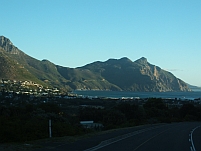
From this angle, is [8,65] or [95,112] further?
[8,65]

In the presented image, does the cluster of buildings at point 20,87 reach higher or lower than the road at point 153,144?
higher

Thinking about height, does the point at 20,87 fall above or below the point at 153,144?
above

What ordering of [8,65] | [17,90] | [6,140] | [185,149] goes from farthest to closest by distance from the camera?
[8,65] < [17,90] < [6,140] < [185,149]

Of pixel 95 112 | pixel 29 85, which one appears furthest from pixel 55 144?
pixel 29 85

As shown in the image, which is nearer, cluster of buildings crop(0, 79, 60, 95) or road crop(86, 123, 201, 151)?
road crop(86, 123, 201, 151)

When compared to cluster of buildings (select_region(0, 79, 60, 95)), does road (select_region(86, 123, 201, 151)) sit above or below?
below

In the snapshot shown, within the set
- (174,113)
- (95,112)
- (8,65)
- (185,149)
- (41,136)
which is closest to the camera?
(185,149)

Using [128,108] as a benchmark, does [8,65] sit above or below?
above

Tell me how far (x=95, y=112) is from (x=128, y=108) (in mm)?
6136

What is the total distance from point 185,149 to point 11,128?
932 centimetres

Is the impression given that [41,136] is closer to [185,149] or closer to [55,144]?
[55,144]

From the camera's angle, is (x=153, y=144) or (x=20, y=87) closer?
(x=153, y=144)

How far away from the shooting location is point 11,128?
1958 cm

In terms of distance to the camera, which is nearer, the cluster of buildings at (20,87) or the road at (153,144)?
the road at (153,144)
